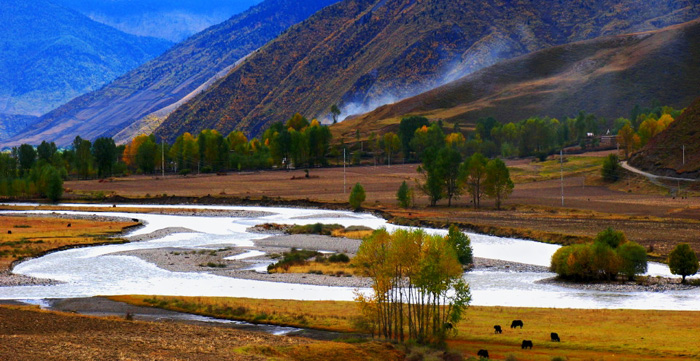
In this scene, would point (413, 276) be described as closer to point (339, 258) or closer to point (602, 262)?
point (602, 262)

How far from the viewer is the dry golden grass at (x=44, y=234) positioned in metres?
92.6

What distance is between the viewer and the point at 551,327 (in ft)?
168

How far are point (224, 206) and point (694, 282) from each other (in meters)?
111

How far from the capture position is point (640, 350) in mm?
43906

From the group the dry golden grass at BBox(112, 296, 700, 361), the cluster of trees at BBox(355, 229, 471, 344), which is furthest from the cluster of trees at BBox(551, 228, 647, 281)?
the cluster of trees at BBox(355, 229, 471, 344)

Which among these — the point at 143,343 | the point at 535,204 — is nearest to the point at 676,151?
the point at 535,204

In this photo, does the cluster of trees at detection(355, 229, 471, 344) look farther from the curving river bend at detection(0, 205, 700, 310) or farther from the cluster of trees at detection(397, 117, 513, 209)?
the cluster of trees at detection(397, 117, 513, 209)

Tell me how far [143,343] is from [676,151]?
14563cm

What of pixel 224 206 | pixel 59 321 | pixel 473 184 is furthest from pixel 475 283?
pixel 224 206

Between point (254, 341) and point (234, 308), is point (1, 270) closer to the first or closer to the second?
point (234, 308)

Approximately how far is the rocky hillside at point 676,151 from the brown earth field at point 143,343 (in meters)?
125

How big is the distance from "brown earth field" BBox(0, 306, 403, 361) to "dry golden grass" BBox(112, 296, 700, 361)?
19.8 feet

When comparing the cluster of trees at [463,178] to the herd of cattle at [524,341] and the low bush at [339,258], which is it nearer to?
the low bush at [339,258]

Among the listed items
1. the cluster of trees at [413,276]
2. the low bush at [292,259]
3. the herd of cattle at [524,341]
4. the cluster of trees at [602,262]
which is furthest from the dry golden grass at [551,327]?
the low bush at [292,259]
